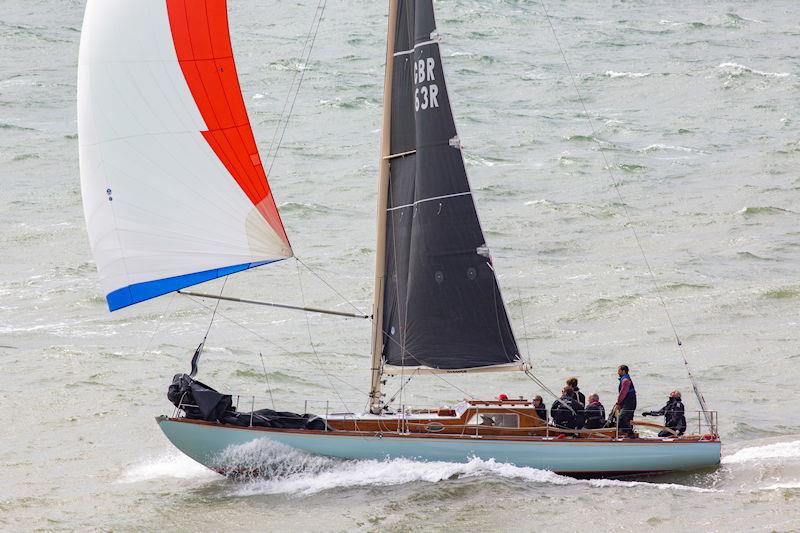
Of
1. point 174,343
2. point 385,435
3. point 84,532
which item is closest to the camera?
point 84,532

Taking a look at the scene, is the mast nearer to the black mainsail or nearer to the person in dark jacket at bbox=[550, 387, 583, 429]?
the black mainsail

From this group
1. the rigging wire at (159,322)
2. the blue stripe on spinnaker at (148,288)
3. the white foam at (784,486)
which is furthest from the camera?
the rigging wire at (159,322)

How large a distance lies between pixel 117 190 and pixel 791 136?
3523cm

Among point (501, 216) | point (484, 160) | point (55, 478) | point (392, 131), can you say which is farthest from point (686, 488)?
point (484, 160)

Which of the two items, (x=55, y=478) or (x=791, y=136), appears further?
(x=791, y=136)

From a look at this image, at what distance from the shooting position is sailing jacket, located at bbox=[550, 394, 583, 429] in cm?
1880

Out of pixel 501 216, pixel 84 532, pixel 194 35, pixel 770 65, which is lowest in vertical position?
pixel 84 532

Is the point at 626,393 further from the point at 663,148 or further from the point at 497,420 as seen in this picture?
the point at 663,148

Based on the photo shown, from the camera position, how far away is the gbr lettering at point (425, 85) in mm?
18375

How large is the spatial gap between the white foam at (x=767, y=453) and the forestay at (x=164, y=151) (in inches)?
322

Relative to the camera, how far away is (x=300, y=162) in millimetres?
44688

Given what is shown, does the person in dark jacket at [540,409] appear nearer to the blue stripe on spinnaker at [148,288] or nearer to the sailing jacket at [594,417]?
the sailing jacket at [594,417]

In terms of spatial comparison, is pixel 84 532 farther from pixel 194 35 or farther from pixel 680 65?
pixel 680 65

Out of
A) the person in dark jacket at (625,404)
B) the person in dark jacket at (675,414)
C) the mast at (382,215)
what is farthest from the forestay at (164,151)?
the person in dark jacket at (675,414)
